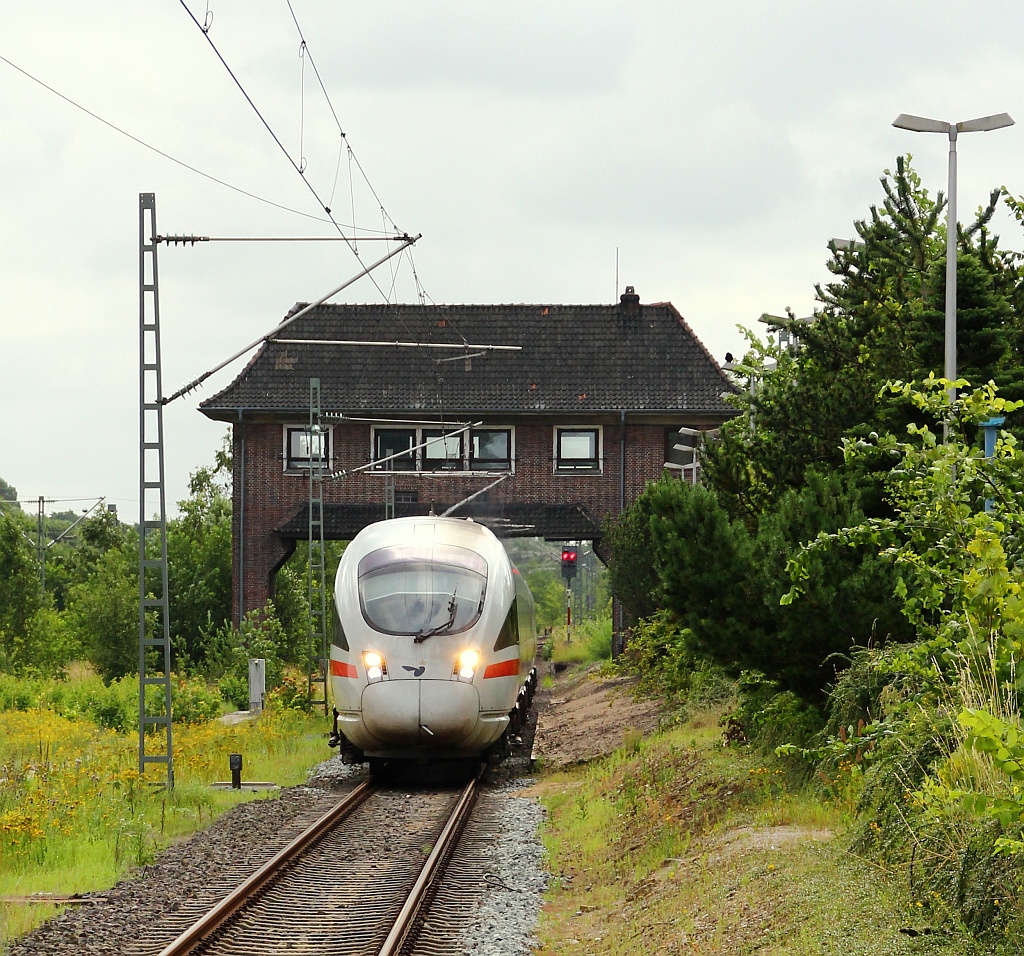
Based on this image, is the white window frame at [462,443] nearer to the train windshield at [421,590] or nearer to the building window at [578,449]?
the building window at [578,449]

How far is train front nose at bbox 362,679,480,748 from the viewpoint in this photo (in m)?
17.8

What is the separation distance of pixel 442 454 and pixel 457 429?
2240 mm

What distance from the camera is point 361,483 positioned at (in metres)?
43.8

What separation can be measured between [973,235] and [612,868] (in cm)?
1030

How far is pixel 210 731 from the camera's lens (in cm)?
2289

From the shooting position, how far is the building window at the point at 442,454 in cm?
4453

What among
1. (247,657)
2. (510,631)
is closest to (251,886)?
(510,631)

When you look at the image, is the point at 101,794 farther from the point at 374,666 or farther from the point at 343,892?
the point at 343,892

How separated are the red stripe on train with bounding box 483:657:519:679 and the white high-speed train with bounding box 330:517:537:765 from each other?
0.01 meters

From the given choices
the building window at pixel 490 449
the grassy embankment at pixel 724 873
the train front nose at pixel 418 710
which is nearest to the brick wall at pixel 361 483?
the building window at pixel 490 449

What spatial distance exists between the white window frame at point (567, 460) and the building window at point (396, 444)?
422 centimetres

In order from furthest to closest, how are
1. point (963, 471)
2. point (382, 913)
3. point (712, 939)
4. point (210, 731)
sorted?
point (210, 731) → point (382, 913) → point (963, 471) → point (712, 939)

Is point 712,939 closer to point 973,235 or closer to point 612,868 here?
point 612,868

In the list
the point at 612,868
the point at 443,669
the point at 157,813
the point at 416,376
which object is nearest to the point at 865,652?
the point at 612,868
